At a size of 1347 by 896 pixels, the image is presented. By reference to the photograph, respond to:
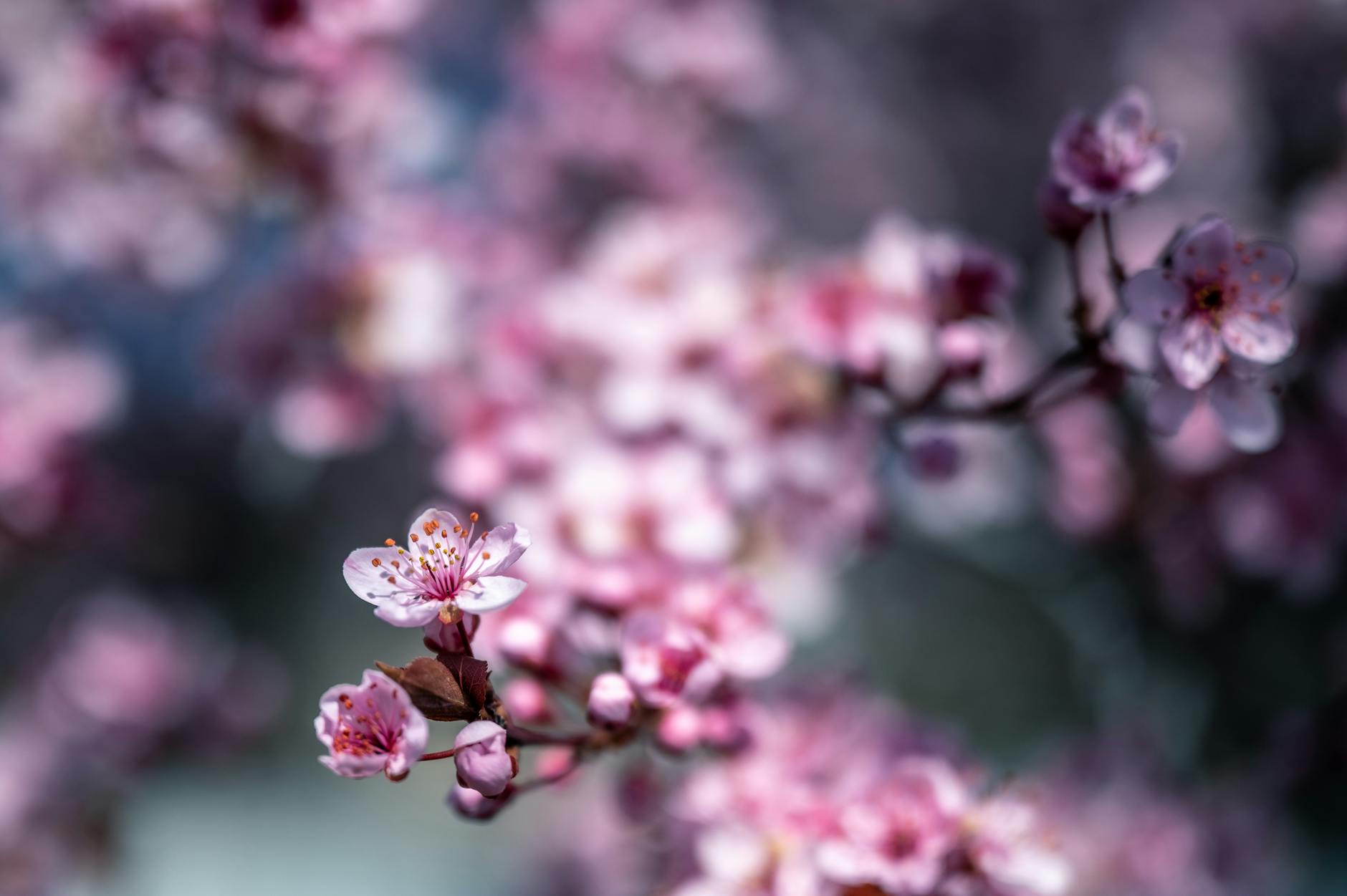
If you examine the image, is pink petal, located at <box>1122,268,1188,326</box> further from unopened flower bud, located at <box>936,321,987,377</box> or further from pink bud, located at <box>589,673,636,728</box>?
pink bud, located at <box>589,673,636,728</box>

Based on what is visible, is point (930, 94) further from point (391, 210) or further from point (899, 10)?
point (391, 210)

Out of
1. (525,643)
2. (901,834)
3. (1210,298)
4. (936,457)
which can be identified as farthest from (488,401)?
(1210,298)

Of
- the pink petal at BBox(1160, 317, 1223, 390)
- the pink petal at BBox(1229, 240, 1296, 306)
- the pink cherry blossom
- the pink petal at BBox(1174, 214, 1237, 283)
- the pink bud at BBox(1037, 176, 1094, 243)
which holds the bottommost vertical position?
the pink cherry blossom

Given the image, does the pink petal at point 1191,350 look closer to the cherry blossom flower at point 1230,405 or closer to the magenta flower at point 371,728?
the cherry blossom flower at point 1230,405

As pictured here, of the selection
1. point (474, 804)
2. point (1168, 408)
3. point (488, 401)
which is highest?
point (488, 401)

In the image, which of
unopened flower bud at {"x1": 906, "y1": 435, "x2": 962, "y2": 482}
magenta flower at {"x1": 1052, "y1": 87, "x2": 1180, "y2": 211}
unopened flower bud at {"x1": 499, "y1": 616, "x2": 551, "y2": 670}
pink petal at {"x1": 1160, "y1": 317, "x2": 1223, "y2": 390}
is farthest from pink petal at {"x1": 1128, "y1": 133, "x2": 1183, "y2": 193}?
unopened flower bud at {"x1": 499, "y1": 616, "x2": 551, "y2": 670}

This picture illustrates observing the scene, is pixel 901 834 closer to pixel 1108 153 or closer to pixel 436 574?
pixel 436 574
